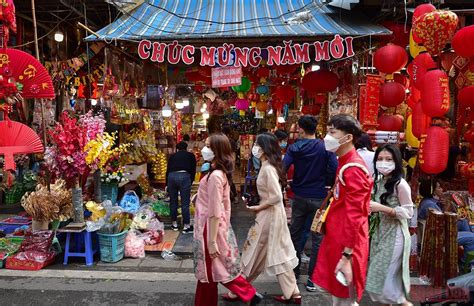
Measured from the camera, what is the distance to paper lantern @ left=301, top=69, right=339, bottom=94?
7.93 m

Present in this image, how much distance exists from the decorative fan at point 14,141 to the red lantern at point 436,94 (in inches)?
228

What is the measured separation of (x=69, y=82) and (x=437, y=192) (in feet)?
31.6

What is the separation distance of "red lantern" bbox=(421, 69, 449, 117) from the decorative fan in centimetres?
579

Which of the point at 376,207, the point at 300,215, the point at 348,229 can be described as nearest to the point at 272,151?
the point at 300,215

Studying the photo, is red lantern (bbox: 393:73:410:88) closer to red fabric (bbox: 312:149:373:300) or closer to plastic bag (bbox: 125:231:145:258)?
red fabric (bbox: 312:149:373:300)

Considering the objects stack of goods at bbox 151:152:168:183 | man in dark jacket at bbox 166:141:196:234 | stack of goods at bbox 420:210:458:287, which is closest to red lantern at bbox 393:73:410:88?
stack of goods at bbox 420:210:458:287

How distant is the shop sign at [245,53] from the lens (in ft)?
23.3

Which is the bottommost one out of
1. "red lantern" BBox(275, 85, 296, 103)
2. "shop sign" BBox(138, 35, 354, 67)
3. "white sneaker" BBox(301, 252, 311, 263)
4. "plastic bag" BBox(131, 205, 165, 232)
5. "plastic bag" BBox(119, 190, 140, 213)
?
"white sneaker" BBox(301, 252, 311, 263)

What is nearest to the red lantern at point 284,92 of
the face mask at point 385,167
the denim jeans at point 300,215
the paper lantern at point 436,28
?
the paper lantern at point 436,28

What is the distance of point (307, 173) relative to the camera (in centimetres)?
516

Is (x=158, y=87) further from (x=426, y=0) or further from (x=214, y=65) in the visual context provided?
(x=426, y=0)

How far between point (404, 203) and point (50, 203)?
4912 mm

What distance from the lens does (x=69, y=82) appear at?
36.7ft

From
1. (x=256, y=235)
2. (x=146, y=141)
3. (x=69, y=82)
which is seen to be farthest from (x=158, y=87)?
(x=256, y=235)
